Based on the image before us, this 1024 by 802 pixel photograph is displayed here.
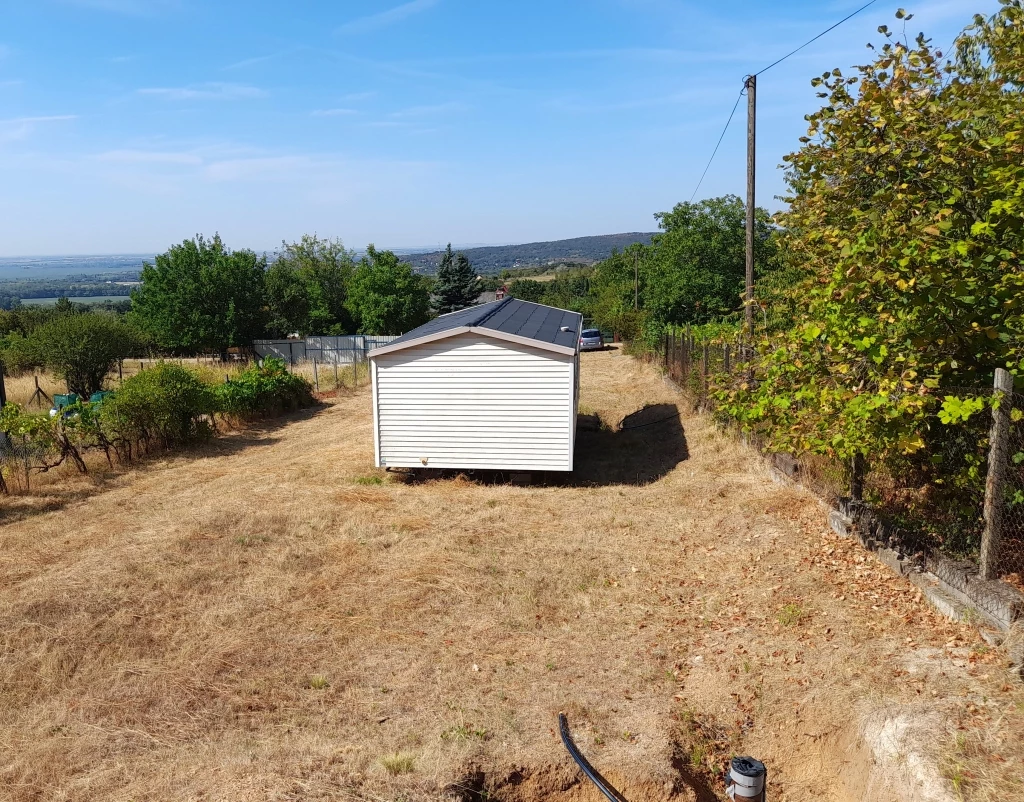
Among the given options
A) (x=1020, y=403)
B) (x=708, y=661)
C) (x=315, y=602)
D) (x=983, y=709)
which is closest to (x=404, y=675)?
(x=315, y=602)

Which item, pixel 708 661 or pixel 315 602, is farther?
pixel 315 602

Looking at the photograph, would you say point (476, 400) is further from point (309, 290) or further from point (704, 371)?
point (309, 290)

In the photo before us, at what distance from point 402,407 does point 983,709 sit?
886 centimetres

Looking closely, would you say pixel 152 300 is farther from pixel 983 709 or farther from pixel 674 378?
pixel 983 709

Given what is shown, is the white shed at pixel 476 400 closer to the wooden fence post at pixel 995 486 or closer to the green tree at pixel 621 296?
the wooden fence post at pixel 995 486

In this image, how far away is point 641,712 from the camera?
521 cm

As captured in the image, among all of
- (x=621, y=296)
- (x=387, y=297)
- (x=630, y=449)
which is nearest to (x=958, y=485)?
(x=630, y=449)

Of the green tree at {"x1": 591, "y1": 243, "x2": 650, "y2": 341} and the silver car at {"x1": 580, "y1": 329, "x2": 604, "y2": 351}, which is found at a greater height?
the green tree at {"x1": 591, "y1": 243, "x2": 650, "y2": 341}

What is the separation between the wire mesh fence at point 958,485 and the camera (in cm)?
547

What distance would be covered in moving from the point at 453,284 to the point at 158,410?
43.0 meters

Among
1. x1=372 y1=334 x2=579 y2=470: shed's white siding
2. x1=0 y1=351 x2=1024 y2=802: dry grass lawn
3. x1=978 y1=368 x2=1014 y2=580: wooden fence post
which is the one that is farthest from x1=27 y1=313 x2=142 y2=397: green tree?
x1=978 y1=368 x2=1014 y2=580: wooden fence post

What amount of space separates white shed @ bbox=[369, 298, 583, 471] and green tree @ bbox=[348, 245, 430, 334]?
103 ft

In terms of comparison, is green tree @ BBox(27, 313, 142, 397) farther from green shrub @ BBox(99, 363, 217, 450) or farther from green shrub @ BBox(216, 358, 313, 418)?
green shrub @ BBox(99, 363, 217, 450)

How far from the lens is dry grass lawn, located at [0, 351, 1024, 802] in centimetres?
451
